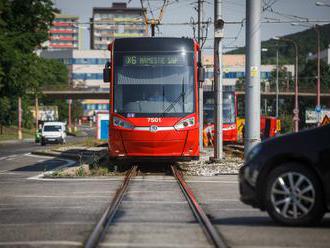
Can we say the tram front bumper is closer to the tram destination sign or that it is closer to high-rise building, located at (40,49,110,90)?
the tram destination sign

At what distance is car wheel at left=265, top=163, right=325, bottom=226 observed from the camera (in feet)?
31.7

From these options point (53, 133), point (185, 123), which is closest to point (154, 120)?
point (185, 123)

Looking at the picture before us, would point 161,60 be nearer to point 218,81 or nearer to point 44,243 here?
point 218,81

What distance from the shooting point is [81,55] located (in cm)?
19125

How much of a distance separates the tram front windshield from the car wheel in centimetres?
1133

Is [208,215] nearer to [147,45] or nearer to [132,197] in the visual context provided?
[132,197]

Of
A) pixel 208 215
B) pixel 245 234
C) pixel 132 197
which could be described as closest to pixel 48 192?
pixel 132 197

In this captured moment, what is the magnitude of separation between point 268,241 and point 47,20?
50.3 metres

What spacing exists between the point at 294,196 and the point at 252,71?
36.3 ft

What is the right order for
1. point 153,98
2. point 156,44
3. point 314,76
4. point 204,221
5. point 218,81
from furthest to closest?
point 314,76
point 218,81
point 156,44
point 153,98
point 204,221

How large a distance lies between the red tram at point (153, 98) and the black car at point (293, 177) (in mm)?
10959

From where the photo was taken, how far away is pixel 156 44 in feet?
71.6

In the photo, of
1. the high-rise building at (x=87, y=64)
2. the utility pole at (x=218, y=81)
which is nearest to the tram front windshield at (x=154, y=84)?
the utility pole at (x=218, y=81)

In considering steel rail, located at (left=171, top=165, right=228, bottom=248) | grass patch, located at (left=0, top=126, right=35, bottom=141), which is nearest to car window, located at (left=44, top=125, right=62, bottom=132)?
grass patch, located at (left=0, top=126, right=35, bottom=141)
